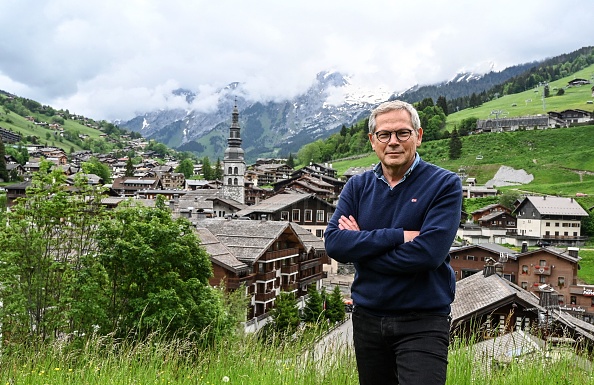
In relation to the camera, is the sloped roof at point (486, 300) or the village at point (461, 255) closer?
the sloped roof at point (486, 300)

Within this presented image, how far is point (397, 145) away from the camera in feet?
12.8

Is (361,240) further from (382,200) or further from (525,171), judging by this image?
(525,171)

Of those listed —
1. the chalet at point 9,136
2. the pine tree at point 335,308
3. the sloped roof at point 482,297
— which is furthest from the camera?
the chalet at point 9,136

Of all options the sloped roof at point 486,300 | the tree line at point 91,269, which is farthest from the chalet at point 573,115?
the tree line at point 91,269

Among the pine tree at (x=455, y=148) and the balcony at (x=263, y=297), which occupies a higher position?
the pine tree at (x=455, y=148)

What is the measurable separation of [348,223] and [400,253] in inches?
22.9

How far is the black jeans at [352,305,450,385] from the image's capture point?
346cm

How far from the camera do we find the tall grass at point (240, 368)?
4.91 m

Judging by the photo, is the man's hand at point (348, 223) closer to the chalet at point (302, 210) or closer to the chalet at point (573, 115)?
the chalet at point (302, 210)

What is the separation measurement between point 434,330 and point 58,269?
17.5 m

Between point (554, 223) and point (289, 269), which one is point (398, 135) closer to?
point (289, 269)

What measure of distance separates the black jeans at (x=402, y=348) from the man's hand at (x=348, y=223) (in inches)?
24.4

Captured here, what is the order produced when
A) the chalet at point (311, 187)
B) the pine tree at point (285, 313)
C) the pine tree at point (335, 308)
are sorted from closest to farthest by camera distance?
the pine tree at point (285, 313), the pine tree at point (335, 308), the chalet at point (311, 187)

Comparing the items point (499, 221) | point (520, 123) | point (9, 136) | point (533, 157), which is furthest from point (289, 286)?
point (9, 136)
